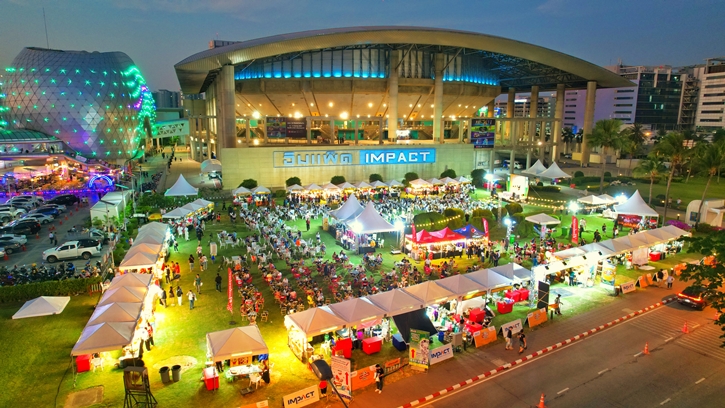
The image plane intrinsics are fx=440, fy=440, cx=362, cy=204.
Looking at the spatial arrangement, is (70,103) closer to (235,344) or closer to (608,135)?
(235,344)

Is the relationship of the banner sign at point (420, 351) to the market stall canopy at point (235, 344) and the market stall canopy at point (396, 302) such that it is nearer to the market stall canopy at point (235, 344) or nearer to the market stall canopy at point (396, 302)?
the market stall canopy at point (396, 302)

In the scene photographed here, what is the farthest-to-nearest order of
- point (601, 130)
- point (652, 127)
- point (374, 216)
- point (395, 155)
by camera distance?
point (652, 127), point (395, 155), point (601, 130), point (374, 216)

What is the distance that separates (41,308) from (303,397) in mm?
11440

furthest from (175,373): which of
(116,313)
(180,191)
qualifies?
(180,191)

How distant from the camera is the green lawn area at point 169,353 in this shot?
1229 cm

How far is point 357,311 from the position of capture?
15.0 m

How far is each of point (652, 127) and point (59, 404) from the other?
14830 centimetres

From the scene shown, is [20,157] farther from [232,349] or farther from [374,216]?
[232,349]

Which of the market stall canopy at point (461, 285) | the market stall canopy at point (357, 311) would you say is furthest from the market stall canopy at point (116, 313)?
the market stall canopy at point (461, 285)

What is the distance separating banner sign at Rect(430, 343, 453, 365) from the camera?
560 inches

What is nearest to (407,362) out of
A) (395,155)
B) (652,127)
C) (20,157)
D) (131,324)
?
(131,324)

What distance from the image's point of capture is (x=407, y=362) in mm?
14172

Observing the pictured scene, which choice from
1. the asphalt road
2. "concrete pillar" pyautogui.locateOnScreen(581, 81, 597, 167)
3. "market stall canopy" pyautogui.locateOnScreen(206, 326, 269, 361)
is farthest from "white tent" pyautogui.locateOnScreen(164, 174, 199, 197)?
"concrete pillar" pyautogui.locateOnScreen(581, 81, 597, 167)

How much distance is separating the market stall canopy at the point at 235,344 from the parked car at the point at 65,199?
34030 millimetres
